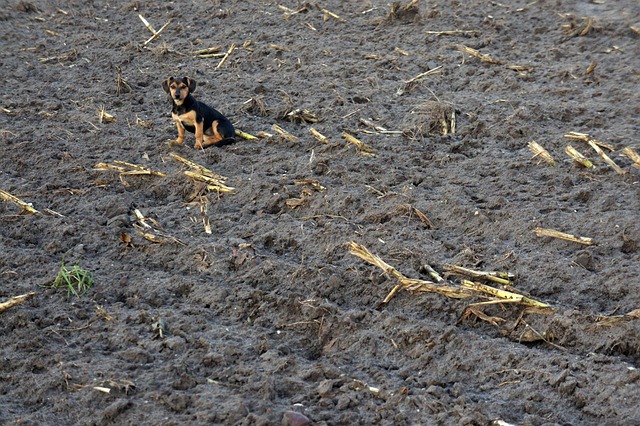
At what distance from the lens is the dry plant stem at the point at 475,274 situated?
5312 mm

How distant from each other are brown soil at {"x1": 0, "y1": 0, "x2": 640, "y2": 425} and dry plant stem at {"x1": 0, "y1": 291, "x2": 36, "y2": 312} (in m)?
0.07

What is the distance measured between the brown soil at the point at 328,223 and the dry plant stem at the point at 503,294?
3.0 inches

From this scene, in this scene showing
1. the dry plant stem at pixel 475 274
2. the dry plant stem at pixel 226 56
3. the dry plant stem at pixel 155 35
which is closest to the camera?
the dry plant stem at pixel 475 274

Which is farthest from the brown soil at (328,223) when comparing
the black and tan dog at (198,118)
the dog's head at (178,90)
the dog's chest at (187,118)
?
the dog's head at (178,90)

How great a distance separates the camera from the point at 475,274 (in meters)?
5.36

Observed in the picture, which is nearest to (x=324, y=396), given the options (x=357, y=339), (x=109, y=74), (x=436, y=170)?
(x=357, y=339)

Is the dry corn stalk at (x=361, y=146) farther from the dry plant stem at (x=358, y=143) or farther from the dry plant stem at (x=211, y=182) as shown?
the dry plant stem at (x=211, y=182)

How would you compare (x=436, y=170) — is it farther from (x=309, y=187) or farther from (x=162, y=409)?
(x=162, y=409)

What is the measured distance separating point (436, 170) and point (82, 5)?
20.4 feet

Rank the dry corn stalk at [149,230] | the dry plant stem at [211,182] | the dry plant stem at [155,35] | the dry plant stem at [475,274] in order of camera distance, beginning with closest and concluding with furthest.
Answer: the dry plant stem at [475,274]
the dry corn stalk at [149,230]
the dry plant stem at [211,182]
the dry plant stem at [155,35]

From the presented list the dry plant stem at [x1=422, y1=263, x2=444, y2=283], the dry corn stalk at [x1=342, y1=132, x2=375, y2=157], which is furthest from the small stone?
the dry corn stalk at [x1=342, y1=132, x2=375, y2=157]

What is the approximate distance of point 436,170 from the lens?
6707 mm

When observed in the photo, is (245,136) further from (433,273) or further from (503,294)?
(503,294)

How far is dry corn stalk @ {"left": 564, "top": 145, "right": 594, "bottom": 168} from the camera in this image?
664 cm
